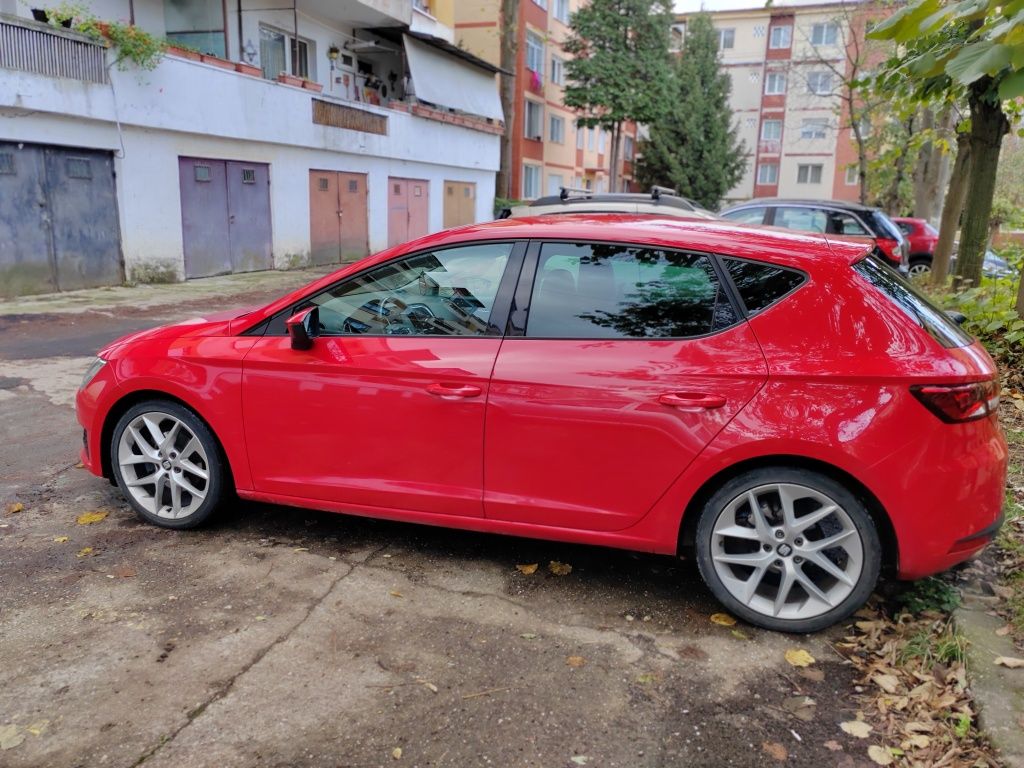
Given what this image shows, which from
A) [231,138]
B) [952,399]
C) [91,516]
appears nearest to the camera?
[952,399]

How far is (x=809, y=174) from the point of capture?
55656 mm

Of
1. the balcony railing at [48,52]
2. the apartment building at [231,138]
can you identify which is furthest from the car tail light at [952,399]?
the balcony railing at [48,52]

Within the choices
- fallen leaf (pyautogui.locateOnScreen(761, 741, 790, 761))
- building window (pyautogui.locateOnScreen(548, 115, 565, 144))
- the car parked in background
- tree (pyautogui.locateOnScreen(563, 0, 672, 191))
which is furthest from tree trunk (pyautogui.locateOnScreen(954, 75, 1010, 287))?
building window (pyautogui.locateOnScreen(548, 115, 565, 144))

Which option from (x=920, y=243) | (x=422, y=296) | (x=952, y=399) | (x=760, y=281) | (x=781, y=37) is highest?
(x=781, y=37)

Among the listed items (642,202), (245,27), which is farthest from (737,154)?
(642,202)

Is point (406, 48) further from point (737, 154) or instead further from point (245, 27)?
point (737, 154)

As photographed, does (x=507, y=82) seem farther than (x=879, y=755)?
Yes

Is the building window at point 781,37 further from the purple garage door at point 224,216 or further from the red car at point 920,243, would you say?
the purple garage door at point 224,216

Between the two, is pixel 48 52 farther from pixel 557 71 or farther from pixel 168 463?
pixel 557 71

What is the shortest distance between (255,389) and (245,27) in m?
17.5

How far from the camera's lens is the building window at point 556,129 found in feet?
132

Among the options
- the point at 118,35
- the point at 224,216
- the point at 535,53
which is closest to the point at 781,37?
the point at 535,53

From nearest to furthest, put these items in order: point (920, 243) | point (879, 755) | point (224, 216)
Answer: point (879, 755) → point (224, 216) → point (920, 243)

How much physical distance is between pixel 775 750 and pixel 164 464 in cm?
321
